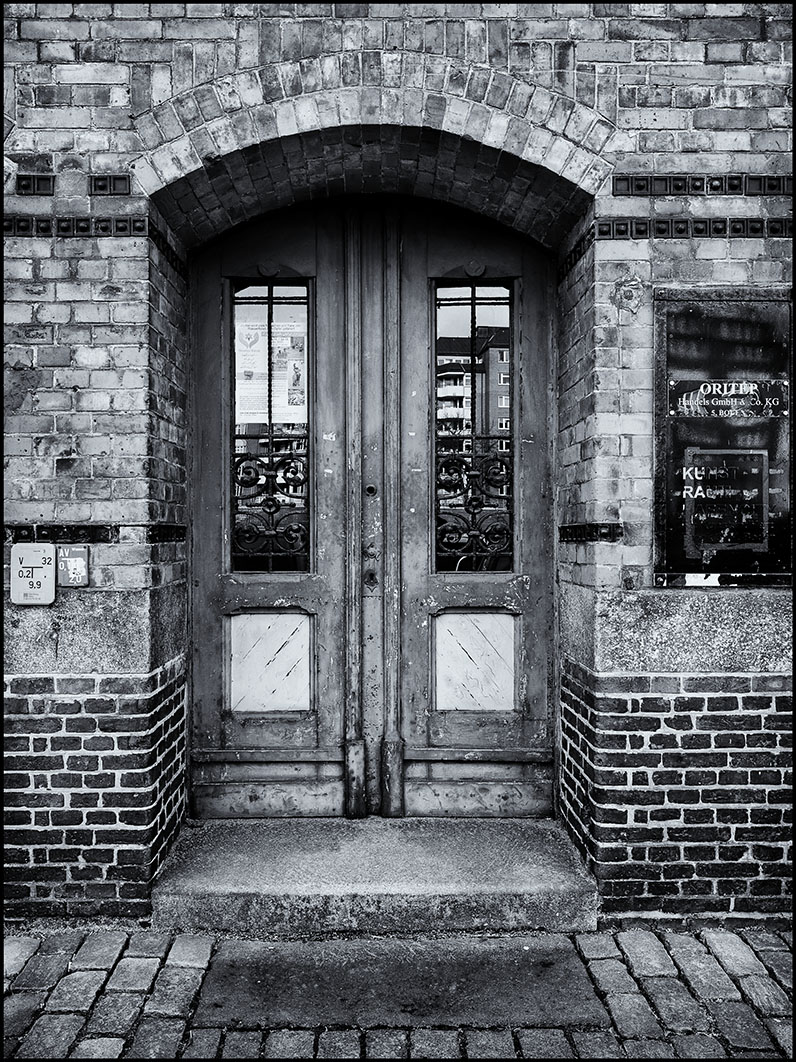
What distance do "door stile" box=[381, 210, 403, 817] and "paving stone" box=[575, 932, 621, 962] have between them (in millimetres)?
1108

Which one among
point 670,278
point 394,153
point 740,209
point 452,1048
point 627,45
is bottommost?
point 452,1048

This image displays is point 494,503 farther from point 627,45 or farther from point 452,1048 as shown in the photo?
point 452,1048

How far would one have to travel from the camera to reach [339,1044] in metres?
2.80

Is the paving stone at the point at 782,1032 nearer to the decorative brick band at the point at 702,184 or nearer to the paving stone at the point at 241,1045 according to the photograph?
the paving stone at the point at 241,1045

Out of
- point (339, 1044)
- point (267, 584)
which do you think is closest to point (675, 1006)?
point (339, 1044)

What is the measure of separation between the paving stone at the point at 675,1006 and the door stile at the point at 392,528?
148cm

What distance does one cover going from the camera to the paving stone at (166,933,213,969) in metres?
3.27

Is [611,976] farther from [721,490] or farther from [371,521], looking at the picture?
[371,521]

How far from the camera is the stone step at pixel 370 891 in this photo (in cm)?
349

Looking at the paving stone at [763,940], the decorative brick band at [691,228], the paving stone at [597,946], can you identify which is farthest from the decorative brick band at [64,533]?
the paving stone at [763,940]

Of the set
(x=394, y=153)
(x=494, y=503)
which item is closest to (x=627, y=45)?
(x=394, y=153)

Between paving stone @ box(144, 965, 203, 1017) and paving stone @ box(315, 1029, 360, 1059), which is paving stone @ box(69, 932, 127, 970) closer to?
paving stone @ box(144, 965, 203, 1017)

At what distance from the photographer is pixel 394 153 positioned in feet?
12.1

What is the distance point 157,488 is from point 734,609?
2.57 m
